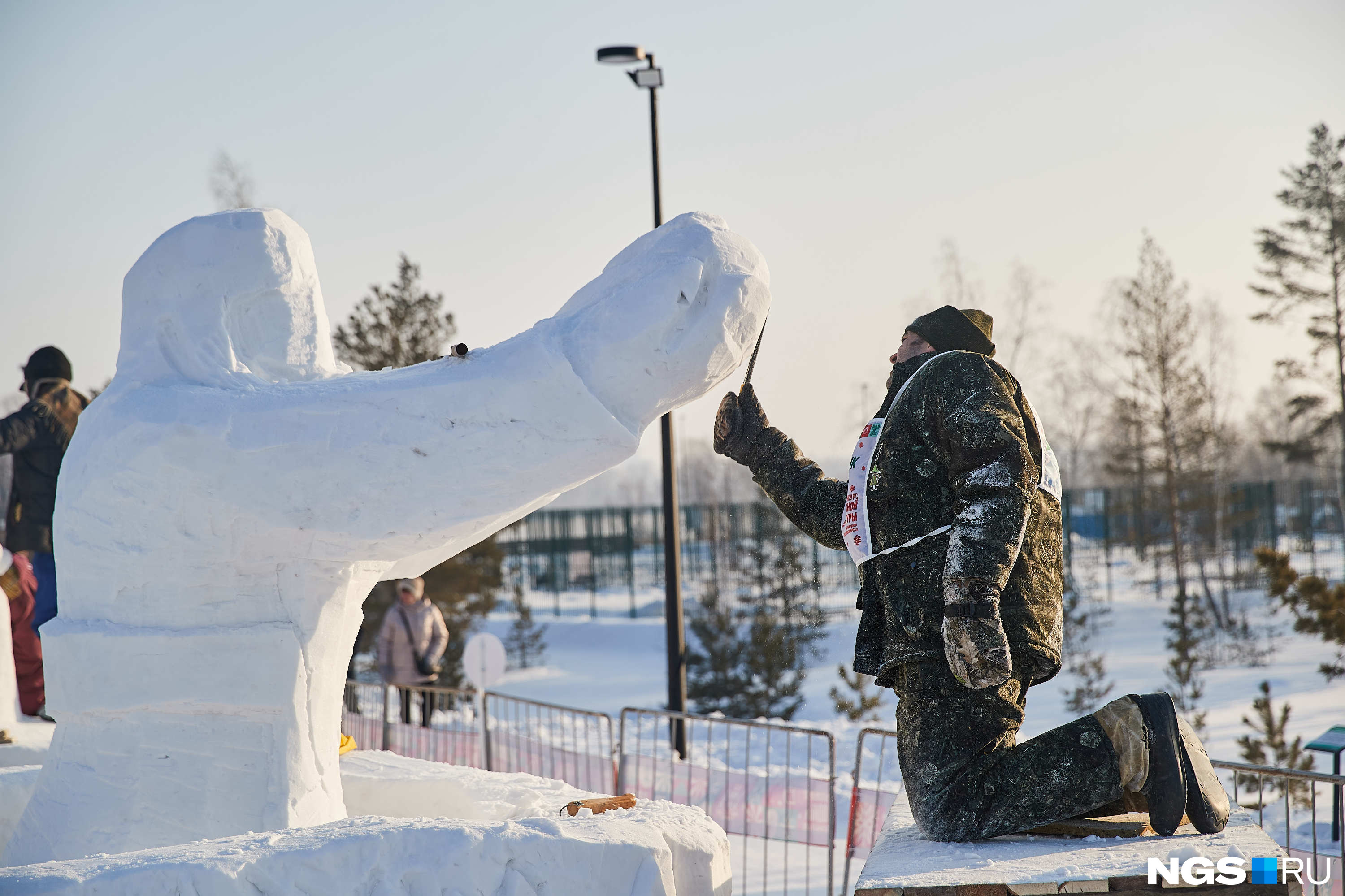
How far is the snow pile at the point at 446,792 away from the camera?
138 inches

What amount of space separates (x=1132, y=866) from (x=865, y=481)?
1156mm

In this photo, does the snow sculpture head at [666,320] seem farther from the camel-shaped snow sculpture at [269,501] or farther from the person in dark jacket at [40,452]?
the person in dark jacket at [40,452]

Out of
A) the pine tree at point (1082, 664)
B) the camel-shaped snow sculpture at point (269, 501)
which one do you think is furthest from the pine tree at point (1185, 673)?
the camel-shaped snow sculpture at point (269, 501)

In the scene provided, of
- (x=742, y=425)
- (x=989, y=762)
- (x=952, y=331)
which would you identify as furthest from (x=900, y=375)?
(x=989, y=762)

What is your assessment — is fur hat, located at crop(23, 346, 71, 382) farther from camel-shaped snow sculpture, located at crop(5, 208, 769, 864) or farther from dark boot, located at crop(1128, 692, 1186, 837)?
dark boot, located at crop(1128, 692, 1186, 837)

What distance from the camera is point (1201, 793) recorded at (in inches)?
109

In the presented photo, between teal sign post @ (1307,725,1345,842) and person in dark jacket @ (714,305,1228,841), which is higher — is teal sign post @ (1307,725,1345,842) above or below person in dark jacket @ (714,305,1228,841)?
below

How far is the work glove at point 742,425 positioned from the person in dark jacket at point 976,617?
0.48m

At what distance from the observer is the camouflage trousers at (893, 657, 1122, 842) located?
281cm

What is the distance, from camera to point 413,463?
300cm

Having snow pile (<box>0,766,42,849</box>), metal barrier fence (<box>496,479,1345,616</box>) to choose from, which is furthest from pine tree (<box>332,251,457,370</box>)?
snow pile (<box>0,766,42,849</box>)

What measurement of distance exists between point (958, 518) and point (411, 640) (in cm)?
850

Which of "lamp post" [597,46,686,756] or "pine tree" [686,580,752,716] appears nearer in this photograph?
"lamp post" [597,46,686,756]

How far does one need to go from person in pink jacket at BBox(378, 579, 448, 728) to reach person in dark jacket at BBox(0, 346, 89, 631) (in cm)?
399
